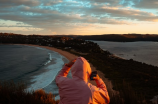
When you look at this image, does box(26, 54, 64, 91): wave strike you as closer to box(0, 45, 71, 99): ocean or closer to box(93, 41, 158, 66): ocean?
box(0, 45, 71, 99): ocean

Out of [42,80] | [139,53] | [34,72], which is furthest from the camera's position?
[139,53]

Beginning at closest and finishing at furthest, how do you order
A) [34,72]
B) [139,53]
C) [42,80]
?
[42,80], [34,72], [139,53]

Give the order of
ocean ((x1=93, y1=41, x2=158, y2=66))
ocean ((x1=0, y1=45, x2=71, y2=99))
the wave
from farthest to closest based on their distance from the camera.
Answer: ocean ((x1=93, y1=41, x2=158, y2=66)) < ocean ((x1=0, y1=45, x2=71, y2=99)) < the wave

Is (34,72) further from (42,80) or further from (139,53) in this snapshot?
(139,53)

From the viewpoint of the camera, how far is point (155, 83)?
9414mm

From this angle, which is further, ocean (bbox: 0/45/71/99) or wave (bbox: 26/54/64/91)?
ocean (bbox: 0/45/71/99)

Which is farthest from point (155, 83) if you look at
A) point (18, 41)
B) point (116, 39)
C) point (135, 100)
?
point (116, 39)

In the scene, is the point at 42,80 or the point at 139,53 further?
the point at 139,53

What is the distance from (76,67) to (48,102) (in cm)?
282

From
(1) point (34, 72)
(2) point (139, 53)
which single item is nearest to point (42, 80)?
(1) point (34, 72)

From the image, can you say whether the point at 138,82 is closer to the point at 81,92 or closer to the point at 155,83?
the point at 155,83

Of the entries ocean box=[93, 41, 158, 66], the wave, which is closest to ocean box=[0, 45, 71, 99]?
the wave

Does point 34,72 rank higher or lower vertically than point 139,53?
higher

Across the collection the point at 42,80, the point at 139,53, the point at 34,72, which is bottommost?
the point at 139,53
